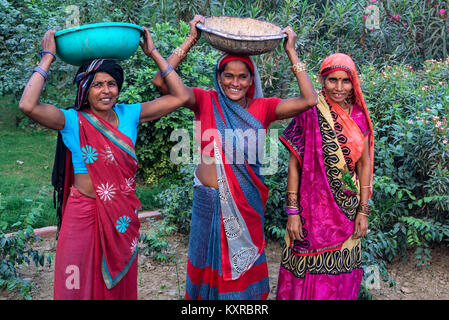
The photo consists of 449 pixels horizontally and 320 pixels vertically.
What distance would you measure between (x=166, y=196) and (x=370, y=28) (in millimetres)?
5818

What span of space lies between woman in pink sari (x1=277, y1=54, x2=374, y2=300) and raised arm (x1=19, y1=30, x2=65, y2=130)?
4.94 ft

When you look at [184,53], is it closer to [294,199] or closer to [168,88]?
[168,88]

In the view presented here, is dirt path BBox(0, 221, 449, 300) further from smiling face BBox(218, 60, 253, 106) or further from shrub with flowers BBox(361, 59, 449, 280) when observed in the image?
smiling face BBox(218, 60, 253, 106)

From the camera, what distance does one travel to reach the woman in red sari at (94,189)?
8.46ft

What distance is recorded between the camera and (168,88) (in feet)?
9.45

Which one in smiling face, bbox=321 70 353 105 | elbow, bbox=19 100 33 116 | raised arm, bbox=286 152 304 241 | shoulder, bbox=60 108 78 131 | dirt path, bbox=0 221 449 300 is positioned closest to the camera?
elbow, bbox=19 100 33 116

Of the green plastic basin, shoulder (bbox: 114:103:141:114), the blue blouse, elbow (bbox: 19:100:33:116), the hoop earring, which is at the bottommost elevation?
the blue blouse

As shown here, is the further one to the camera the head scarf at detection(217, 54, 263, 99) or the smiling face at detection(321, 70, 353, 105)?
the smiling face at detection(321, 70, 353, 105)

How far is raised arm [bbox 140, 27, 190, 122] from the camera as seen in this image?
281 cm

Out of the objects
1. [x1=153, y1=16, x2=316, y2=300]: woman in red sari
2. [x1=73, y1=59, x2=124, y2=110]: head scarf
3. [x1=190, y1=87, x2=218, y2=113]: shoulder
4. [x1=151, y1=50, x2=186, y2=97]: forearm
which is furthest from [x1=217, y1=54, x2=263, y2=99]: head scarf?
[x1=73, y1=59, x2=124, y2=110]: head scarf

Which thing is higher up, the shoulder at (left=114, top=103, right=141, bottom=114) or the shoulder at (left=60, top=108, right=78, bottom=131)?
the shoulder at (left=114, top=103, right=141, bottom=114)

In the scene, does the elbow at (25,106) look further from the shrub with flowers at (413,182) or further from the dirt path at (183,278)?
the shrub with flowers at (413,182)

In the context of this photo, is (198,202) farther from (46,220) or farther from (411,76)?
(411,76)

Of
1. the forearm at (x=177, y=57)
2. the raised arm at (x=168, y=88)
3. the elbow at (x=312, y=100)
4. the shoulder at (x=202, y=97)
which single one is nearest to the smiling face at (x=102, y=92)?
the raised arm at (x=168, y=88)
